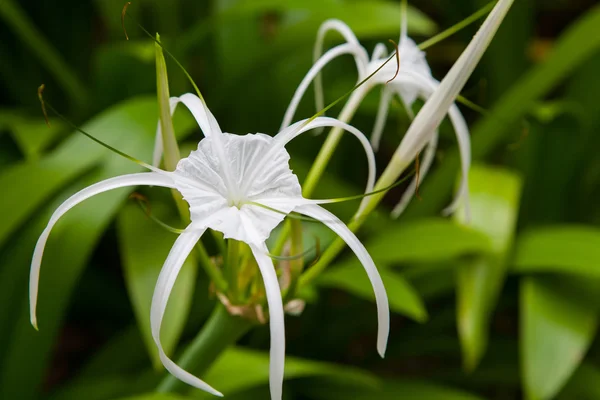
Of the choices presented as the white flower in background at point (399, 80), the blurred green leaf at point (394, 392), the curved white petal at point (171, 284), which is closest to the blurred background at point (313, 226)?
the blurred green leaf at point (394, 392)

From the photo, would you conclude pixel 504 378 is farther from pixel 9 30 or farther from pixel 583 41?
pixel 9 30

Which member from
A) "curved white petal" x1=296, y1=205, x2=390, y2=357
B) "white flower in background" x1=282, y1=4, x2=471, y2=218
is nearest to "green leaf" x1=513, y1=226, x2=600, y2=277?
"white flower in background" x1=282, y1=4, x2=471, y2=218

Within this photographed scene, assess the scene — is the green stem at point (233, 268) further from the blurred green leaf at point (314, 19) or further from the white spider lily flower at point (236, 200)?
the blurred green leaf at point (314, 19)

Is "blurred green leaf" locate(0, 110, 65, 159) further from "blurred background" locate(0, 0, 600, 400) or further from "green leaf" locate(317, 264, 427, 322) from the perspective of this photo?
"green leaf" locate(317, 264, 427, 322)

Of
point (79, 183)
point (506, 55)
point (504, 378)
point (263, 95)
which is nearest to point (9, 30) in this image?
point (263, 95)

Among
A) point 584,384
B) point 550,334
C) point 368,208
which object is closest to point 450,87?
point 368,208
